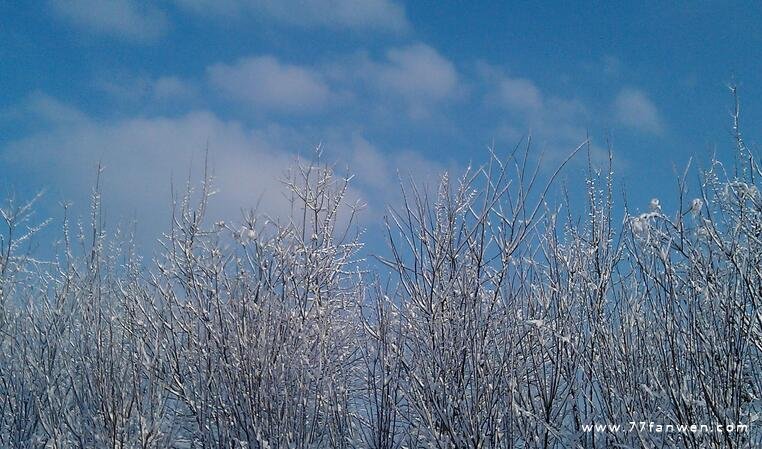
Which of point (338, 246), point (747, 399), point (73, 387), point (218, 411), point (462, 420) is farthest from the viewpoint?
point (338, 246)

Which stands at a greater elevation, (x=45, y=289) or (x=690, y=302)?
(x=45, y=289)

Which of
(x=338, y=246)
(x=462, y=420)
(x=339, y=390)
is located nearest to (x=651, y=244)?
(x=462, y=420)

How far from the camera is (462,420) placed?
6652mm

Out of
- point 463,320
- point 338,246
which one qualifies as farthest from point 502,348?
point 338,246

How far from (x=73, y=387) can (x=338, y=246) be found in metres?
4.76

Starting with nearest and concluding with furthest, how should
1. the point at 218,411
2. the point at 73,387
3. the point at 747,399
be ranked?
the point at 747,399 → the point at 218,411 → the point at 73,387

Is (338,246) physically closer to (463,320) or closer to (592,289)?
(463,320)

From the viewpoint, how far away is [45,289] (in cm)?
1148

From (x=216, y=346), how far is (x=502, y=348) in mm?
3415

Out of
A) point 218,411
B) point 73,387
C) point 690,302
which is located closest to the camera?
point 690,302

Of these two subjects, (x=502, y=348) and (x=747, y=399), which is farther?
(x=502, y=348)

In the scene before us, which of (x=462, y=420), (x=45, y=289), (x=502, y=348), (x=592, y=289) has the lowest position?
(x=462, y=420)

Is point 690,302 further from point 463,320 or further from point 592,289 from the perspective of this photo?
point 463,320

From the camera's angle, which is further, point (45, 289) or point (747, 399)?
point (45, 289)
